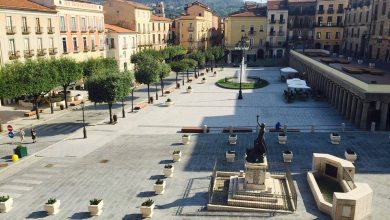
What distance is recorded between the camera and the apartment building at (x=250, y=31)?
326 ft

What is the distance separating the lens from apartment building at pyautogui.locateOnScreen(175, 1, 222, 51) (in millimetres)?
105250

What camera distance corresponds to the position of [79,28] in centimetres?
6303

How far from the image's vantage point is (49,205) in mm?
20156

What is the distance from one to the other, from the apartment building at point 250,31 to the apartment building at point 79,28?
43.9 metres

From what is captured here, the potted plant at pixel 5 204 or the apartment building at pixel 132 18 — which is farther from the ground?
the apartment building at pixel 132 18

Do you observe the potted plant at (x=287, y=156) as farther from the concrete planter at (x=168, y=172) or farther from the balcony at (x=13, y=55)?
the balcony at (x=13, y=55)

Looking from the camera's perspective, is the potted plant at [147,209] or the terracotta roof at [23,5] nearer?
the potted plant at [147,209]

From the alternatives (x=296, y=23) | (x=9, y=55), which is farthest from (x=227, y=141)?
(x=296, y=23)

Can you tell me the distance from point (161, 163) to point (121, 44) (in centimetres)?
5379

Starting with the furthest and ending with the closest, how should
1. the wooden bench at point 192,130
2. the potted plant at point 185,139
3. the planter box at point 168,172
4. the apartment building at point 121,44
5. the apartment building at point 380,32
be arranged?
the apartment building at point 121,44, the apartment building at point 380,32, the wooden bench at point 192,130, the potted plant at point 185,139, the planter box at point 168,172

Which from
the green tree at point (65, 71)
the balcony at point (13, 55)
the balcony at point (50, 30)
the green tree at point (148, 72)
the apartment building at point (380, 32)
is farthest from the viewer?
the apartment building at point (380, 32)

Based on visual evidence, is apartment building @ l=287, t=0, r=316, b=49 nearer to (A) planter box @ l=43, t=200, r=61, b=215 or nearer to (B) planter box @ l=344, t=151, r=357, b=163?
(B) planter box @ l=344, t=151, r=357, b=163

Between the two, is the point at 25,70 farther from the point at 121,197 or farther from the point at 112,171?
the point at 121,197

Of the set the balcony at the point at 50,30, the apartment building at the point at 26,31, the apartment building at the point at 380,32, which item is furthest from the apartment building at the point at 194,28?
the balcony at the point at 50,30
